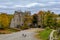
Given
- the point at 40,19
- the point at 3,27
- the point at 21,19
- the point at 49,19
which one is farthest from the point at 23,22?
the point at 49,19

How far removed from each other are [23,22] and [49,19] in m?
24.3

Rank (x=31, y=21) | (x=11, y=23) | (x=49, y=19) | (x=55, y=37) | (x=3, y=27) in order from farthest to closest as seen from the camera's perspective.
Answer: (x=31, y=21)
(x=11, y=23)
(x=3, y=27)
(x=49, y=19)
(x=55, y=37)

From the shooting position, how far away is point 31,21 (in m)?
92.5

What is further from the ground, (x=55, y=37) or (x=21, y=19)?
(x=55, y=37)

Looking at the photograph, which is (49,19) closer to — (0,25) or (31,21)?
(0,25)

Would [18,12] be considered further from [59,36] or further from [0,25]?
[59,36]

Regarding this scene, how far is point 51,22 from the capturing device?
67562mm

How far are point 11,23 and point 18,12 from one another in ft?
18.8

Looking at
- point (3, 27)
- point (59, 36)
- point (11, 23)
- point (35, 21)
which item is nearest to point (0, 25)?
point (3, 27)

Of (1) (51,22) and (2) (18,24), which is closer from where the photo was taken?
(1) (51,22)

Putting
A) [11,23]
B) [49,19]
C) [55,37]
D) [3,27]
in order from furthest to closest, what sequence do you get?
[11,23]
[3,27]
[49,19]
[55,37]

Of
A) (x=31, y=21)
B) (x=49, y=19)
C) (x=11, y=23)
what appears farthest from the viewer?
(x=31, y=21)

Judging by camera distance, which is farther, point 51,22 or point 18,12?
point 18,12

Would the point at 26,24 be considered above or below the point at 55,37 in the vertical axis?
below
